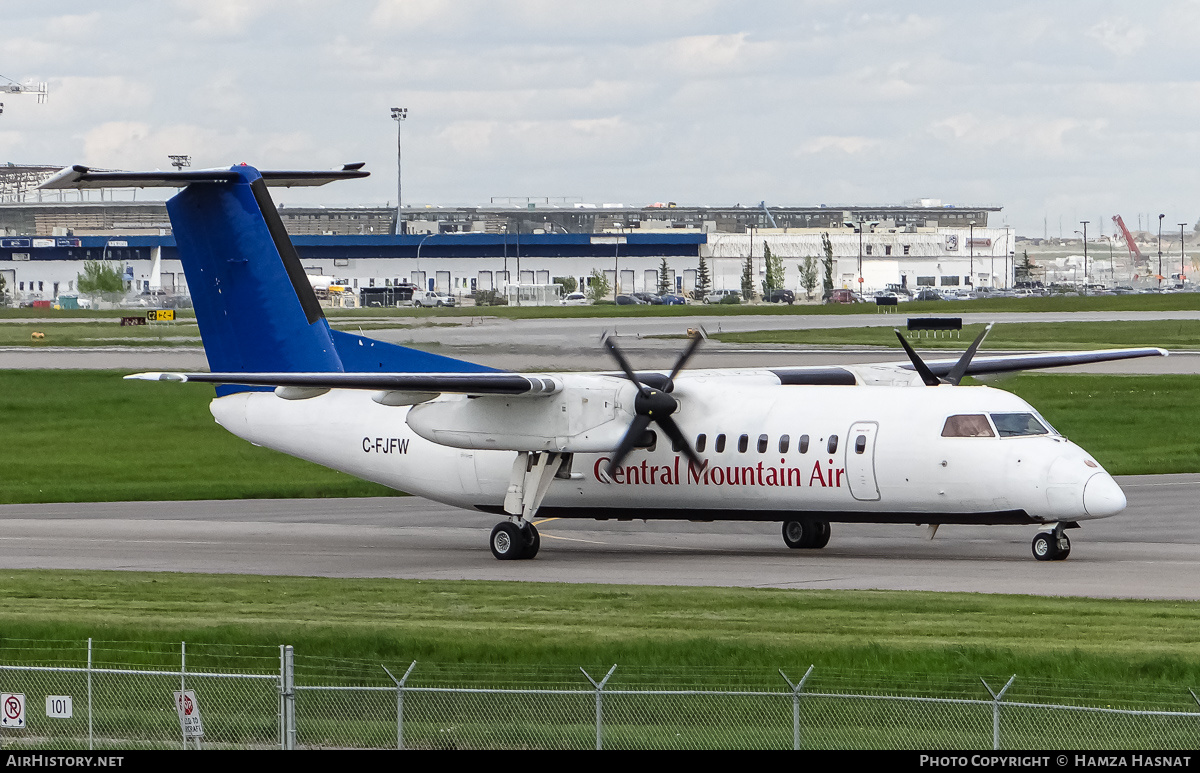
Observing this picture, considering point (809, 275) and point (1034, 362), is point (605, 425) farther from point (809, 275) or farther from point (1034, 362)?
point (809, 275)

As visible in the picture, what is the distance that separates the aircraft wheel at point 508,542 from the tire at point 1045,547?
8814 mm

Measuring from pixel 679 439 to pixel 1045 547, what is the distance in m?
6.36

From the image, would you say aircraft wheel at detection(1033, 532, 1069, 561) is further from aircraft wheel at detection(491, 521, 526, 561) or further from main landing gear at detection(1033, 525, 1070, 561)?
aircraft wheel at detection(491, 521, 526, 561)

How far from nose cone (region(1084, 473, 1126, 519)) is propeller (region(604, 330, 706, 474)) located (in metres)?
6.61

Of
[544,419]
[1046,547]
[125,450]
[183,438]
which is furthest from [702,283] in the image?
[1046,547]

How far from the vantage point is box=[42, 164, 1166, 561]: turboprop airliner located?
Result: 25.0 m

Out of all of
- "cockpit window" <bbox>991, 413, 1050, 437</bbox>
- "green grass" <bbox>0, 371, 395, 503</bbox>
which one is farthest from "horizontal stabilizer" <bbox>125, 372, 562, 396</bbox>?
"green grass" <bbox>0, 371, 395, 503</bbox>

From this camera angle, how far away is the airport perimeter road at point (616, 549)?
23969 mm

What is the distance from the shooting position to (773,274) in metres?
175

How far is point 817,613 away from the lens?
20312 millimetres

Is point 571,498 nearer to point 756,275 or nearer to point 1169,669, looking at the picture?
point 1169,669

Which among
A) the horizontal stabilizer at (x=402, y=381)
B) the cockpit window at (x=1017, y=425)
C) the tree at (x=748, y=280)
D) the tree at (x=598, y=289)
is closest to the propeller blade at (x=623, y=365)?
the horizontal stabilizer at (x=402, y=381)
